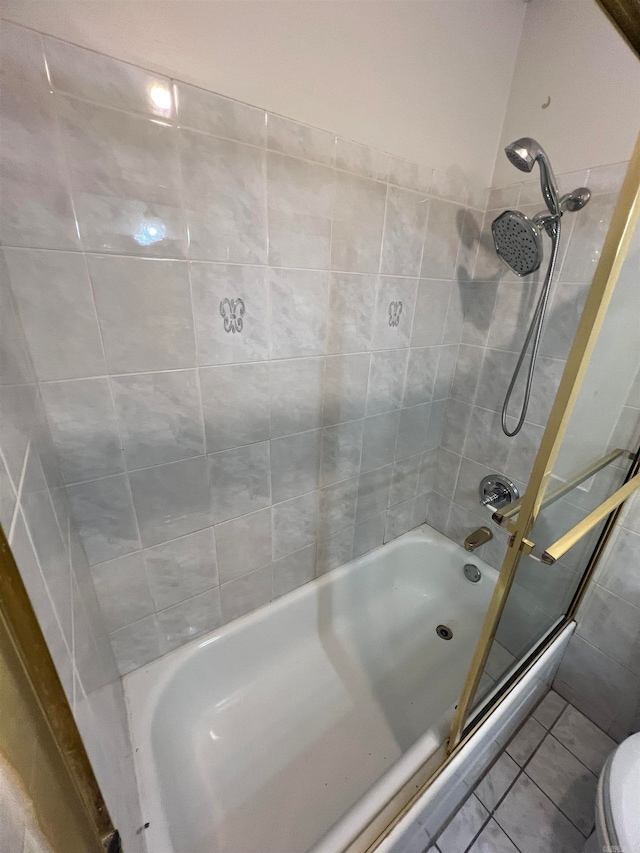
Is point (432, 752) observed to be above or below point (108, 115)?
below

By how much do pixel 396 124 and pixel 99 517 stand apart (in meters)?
1.27

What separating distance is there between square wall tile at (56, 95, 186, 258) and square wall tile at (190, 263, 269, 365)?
0.34ft

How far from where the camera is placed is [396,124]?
37.2 inches

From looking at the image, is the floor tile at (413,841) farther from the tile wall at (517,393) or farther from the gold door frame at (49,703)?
the gold door frame at (49,703)

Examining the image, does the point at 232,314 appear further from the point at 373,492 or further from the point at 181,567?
the point at 373,492

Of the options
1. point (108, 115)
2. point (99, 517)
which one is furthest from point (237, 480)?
point (108, 115)

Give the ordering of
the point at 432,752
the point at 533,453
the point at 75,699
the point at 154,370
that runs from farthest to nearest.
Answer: the point at 533,453 → the point at 432,752 → the point at 154,370 → the point at 75,699

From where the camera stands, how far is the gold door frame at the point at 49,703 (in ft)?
0.90

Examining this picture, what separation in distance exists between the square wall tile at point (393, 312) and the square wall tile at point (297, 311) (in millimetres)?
211

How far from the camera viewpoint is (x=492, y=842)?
3.26 feet

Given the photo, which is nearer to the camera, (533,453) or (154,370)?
(154,370)

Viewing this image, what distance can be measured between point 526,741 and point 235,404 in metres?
1.53

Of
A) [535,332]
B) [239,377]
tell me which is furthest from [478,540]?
[239,377]

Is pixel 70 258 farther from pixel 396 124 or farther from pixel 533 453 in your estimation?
pixel 533 453
